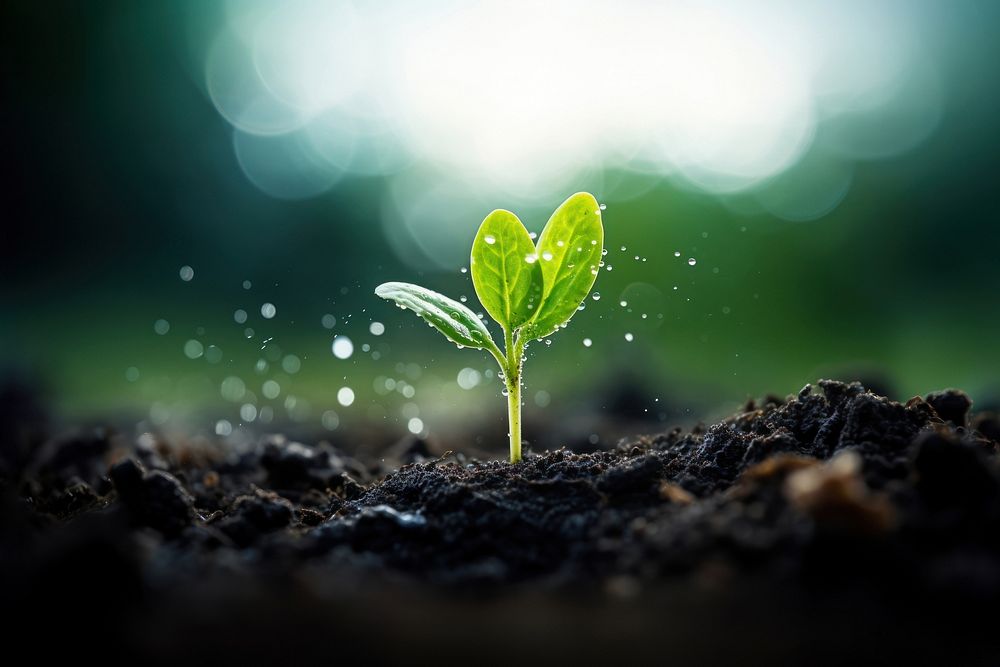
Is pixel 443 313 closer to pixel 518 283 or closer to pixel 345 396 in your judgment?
pixel 518 283

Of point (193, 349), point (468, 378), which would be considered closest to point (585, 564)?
point (468, 378)

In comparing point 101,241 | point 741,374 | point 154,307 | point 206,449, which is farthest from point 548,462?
point 101,241

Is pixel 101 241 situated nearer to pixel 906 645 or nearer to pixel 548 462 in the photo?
pixel 548 462

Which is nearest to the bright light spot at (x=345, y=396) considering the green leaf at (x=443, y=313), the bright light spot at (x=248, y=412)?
the bright light spot at (x=248, y=412)

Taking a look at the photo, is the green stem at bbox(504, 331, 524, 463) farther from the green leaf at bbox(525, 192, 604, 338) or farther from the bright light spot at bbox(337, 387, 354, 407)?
the bright light spot at bbox(337, 387, 354, 407)

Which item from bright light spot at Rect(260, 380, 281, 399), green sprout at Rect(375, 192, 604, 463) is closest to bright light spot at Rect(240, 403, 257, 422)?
bright light spot at Rect(260, 380, 281, 399)

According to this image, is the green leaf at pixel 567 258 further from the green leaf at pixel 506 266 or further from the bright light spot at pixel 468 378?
the bright light spot at pixel 468 378

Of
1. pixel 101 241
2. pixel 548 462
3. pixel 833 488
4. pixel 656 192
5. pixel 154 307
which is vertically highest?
pixel 656 192
